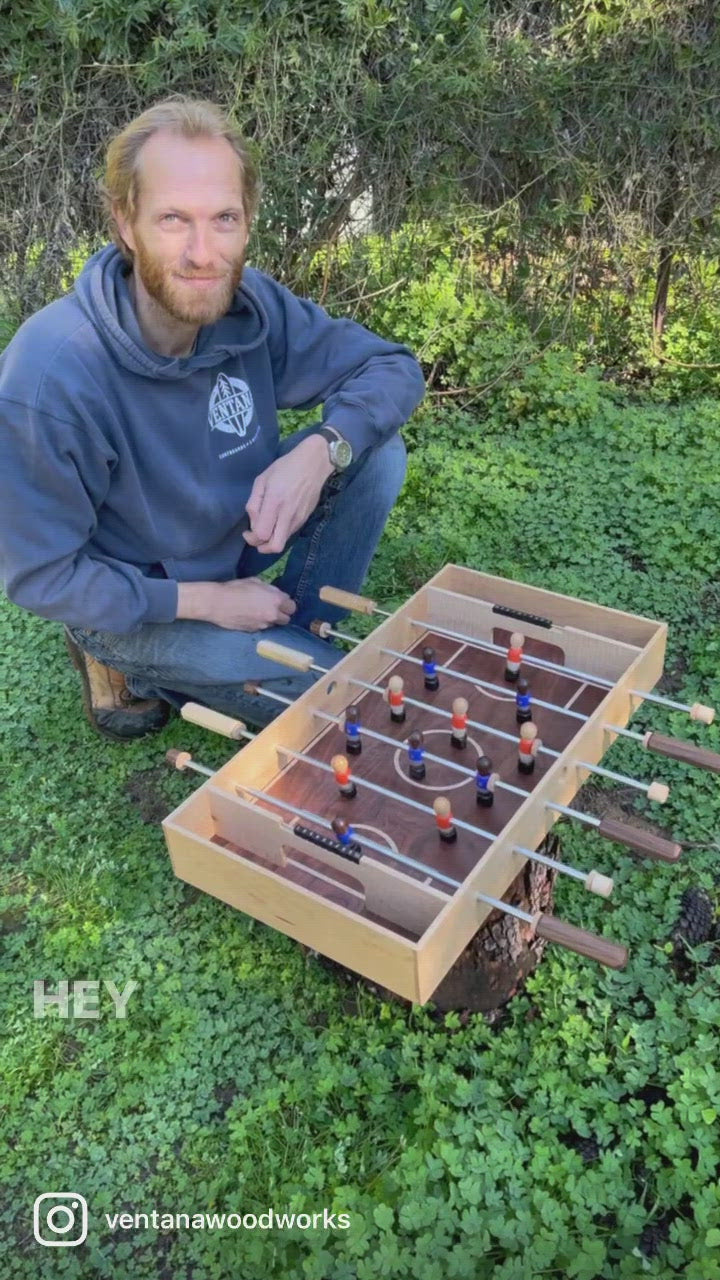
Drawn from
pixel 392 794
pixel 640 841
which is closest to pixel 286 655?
pixel 392 794

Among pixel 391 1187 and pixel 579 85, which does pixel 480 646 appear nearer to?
pixel 391 1187

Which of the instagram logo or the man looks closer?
the instagram logo

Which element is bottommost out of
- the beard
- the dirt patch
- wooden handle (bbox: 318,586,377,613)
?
the dirt patch

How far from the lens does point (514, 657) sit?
216 centimetres

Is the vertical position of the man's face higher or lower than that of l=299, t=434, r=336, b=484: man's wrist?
higher

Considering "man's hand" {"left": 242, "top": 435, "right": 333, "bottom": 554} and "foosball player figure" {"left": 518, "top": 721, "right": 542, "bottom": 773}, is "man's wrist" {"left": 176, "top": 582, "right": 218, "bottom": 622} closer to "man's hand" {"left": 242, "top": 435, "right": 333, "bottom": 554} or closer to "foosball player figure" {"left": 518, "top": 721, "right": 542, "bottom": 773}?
"man's hand" {"left": 242, "top": 435, "right": 333, "bottom": 554}

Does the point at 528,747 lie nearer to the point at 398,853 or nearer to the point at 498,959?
the point at 398,853

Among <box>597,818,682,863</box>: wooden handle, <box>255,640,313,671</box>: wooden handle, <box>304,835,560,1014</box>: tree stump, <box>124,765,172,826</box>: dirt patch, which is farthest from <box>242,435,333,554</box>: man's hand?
<box>597,818,682,863</box>: wooden handle

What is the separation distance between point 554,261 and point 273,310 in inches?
104

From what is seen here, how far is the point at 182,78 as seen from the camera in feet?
14.2

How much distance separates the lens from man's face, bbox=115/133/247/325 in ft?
6.98

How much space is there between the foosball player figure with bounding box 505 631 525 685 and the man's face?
1.09m

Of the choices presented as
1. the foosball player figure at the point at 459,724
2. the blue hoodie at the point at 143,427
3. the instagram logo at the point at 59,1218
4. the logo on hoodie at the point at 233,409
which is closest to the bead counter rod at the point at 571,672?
the foosball player figure at the point at 459,724

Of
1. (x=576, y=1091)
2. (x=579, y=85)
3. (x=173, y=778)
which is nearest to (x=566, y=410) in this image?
(x=579, y=85)
